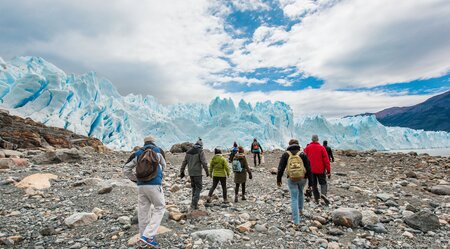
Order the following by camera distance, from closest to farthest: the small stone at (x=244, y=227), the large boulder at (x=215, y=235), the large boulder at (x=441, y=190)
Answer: the large boulder at (x=215, y=235)
the small stone at (x=244, y=227)
the large boulder at (x=441, y=190)

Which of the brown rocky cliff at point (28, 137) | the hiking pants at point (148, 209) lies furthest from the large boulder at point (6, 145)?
the hiking pants at point (148, 209)

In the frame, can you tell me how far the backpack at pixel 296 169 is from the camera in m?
5.09

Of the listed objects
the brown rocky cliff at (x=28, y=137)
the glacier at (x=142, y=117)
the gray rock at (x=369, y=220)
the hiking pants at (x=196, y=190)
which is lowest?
the gray rock at (x=369, y=220)

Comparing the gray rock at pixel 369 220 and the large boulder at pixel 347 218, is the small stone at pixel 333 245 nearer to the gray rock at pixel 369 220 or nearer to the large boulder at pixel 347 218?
the large boulder at pixel 347 218

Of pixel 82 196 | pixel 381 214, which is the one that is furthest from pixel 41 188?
pixel 381 214

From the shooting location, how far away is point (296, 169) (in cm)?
511

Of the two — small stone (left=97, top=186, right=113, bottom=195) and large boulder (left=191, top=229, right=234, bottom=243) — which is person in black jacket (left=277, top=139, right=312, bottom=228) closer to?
large boulder (left=191, top=229, right=234, bottom=243)

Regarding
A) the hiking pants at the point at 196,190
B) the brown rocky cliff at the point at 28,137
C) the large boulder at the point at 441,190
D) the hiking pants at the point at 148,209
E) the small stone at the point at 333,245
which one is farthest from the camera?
the brown rocky cliff at the point at 28,137

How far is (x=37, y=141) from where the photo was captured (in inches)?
725

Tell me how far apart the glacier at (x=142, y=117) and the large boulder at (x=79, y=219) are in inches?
1485

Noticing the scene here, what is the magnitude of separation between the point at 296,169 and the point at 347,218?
1397mm

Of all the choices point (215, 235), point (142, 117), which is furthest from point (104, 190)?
point (142, 117)

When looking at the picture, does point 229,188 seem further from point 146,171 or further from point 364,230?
point 146,171

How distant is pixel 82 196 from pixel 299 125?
69.6 m
